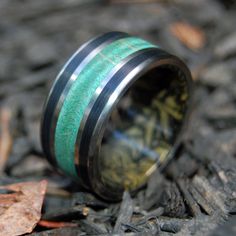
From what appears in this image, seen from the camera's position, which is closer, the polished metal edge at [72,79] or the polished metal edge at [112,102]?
the polished metal edge at [112,102]

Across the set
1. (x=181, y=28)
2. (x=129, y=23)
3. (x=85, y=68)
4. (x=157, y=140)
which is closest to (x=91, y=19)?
(x=129, y=23)

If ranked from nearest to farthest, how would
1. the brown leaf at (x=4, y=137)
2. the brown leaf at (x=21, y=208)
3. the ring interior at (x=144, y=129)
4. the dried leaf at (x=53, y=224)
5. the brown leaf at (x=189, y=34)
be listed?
the brown leaf at (x=21, y=208)
the dried leaf at (x=53, y=224)
the ring interior at (x=144, y=129)
the brown leaf at (x=4, y=137)
the brown leaf at (x=189, y=34)

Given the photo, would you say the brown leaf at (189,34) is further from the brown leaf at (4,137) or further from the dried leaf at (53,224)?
the dried leaf at (53,224)

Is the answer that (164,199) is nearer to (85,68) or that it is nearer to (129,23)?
(85,68)

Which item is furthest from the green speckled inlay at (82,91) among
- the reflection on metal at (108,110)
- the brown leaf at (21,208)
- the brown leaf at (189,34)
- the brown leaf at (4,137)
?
the brown leaf at (189,34)

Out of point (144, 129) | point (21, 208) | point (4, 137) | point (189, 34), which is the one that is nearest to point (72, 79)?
point (21, 208)

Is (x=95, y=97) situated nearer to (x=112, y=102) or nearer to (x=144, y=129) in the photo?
(x=112, y=102)
